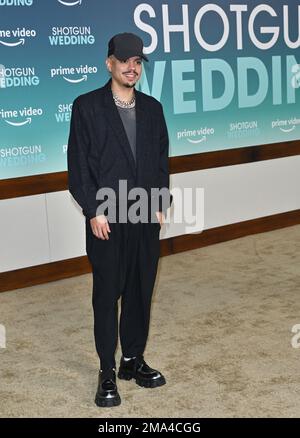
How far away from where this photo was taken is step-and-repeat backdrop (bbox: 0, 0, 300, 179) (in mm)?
4137

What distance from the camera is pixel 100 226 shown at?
2455mm

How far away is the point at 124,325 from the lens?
275 centimetres

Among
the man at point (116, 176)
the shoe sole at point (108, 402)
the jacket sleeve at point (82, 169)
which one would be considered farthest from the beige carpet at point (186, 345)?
the jacket sleeve at point (82, 169)

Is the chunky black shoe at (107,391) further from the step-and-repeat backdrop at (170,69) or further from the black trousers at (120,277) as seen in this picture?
the step-and-repeat backdrop at (170,69)

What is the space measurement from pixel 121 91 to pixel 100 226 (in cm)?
54

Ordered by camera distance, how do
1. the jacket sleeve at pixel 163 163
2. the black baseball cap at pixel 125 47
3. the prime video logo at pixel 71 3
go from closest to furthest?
the black baseball cap at pixel 125 47 → the jacket sleeve at pixel 163 163 → the prime video logo at pixel 71 3

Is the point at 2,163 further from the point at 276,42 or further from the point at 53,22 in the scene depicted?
the point at 276,42

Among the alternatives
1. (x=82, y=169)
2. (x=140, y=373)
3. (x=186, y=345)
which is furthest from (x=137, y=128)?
(x=186, y=345)

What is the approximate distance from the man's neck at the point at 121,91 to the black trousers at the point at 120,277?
0.50m

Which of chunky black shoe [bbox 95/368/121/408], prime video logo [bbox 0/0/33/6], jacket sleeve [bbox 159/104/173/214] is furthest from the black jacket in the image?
prime video logo [bbox 0/0/33/6]

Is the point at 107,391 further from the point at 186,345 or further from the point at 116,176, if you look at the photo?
the point at 116,176

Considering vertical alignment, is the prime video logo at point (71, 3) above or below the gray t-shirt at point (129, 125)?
above

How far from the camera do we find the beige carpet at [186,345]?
261 centimetres

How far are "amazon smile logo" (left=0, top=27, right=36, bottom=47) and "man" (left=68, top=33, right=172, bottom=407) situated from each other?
1761mm
